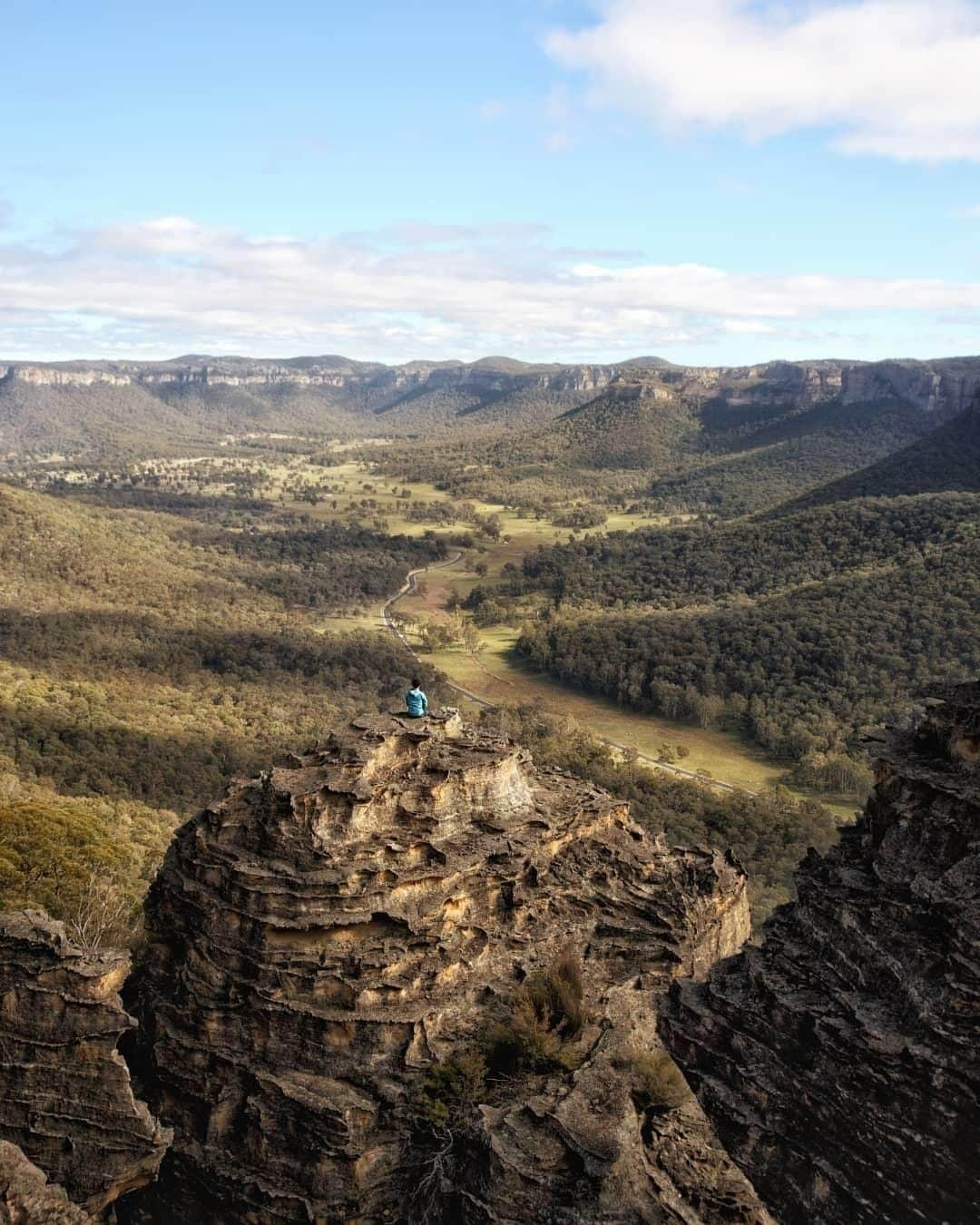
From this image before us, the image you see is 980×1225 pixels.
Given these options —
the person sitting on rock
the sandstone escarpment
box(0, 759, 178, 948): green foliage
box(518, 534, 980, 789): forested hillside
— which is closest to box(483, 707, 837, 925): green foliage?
box(518, 534, 980, 789): forested hillside

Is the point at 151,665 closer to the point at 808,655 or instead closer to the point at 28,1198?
the point at 808,655

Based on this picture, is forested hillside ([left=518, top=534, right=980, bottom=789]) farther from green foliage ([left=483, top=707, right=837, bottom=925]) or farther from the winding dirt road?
green foliage ([left=483, top=707, right=837, bottom=925])

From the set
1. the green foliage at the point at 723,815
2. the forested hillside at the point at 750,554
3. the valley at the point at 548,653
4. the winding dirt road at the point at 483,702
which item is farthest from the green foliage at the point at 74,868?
the forested hillside at the point at 750,554

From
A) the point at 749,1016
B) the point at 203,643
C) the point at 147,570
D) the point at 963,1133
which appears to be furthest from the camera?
the point at 147,570

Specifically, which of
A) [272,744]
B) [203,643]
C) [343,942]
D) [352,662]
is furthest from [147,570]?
[343,942]

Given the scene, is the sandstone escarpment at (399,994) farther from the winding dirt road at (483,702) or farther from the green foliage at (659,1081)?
the winding dirt road at (483,702)

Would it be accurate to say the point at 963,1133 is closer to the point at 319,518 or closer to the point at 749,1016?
the point at 749,1016

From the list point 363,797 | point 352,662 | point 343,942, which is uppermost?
point 363,797
